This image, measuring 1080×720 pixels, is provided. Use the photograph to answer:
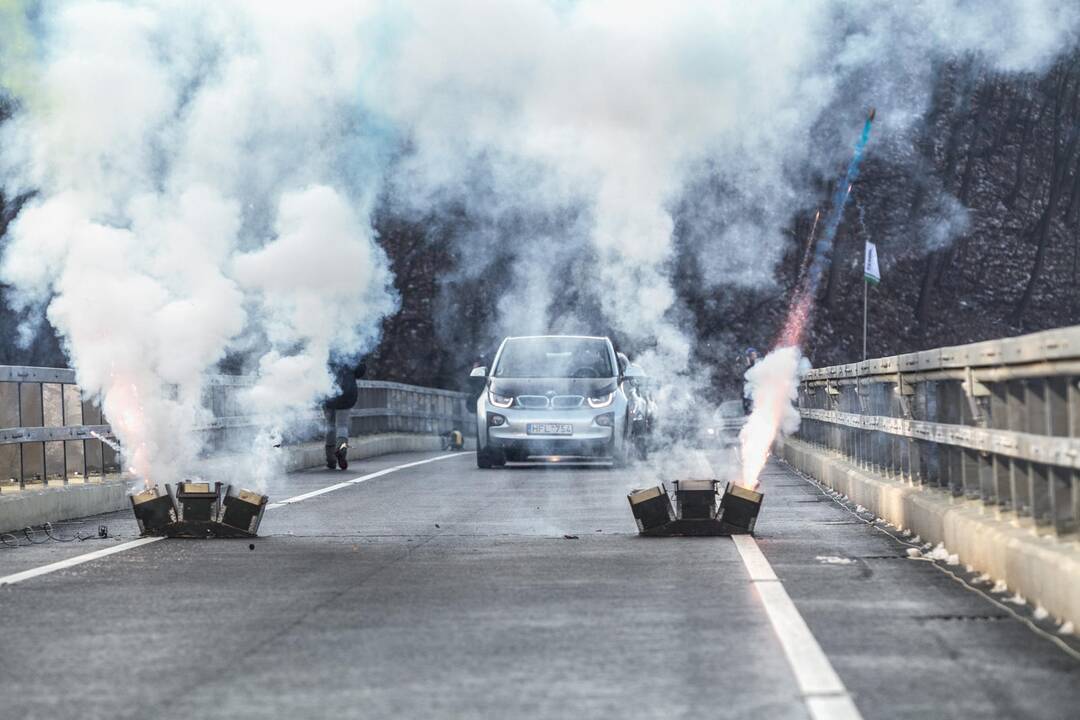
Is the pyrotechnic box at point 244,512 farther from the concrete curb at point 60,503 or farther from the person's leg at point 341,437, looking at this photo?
the person's leg at point 341,437

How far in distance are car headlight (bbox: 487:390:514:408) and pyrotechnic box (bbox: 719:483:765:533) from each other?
42.3 feet

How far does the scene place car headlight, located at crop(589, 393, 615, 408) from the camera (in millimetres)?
26516

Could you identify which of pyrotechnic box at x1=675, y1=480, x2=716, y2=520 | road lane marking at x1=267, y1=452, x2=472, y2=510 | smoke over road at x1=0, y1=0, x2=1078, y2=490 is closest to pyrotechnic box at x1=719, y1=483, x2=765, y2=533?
pyrotechnic box at x1=675, y1=480, x2=716, y2=520

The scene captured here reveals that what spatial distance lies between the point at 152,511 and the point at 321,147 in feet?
39.2

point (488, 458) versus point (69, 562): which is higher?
point (488, 458)

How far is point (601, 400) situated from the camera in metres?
26.6

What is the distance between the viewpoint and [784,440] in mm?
28391

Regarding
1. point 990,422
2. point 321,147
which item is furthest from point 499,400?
point 990,422

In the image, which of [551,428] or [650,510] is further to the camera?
[551,428]

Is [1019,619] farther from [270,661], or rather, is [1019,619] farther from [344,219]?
[344,219]

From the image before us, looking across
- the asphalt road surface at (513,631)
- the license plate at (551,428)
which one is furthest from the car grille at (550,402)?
the asphalt road surface at (513,631)

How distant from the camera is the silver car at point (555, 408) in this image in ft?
86.0

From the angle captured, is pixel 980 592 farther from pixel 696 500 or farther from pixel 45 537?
pixel 45 537

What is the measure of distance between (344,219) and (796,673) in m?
16.5
